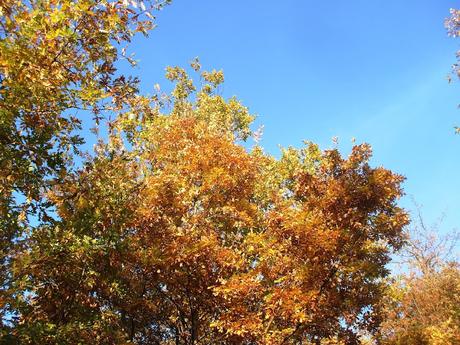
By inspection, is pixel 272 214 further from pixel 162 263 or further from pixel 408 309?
pixel 408 309

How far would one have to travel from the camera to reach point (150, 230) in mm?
12234

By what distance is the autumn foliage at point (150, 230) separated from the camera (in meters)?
5.83

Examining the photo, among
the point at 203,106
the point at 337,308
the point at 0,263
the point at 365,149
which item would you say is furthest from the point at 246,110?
the point at 0,263

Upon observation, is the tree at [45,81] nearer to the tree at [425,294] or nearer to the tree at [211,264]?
the tree at [211,264]

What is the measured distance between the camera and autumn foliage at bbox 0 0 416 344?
5.83 m

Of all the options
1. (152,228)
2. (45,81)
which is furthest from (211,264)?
(45,81)

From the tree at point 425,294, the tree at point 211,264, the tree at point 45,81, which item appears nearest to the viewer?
the tree at point 45,81

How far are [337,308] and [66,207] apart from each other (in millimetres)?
7484

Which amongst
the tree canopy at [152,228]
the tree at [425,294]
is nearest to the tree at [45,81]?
the tree canopy at [152,228]

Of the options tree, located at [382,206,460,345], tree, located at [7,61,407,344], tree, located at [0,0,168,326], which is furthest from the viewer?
tree, located at [382,206,460,345]

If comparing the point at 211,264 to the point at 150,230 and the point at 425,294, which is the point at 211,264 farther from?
the point at 425,294

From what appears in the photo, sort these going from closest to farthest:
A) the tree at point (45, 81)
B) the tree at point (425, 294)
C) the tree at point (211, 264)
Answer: the tree at point (45, 81) → the tree at point (211, 264) → the tree at point (425, 294)

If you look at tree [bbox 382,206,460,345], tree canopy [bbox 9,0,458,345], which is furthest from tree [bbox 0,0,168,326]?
tree [bbox 382,206,460,345]

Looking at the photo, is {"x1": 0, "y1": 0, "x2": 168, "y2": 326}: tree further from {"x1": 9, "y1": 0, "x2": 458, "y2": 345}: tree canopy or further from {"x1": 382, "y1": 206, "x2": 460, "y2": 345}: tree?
{"x1": 382, "y1": 206, "x2": 460, "y2": 345}: tree
